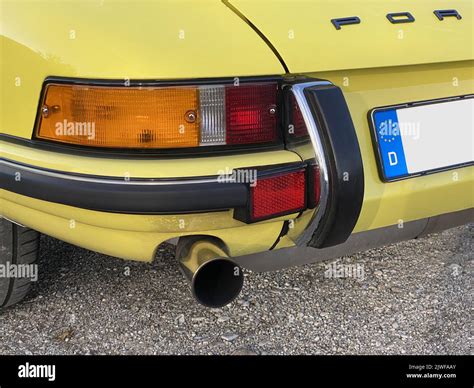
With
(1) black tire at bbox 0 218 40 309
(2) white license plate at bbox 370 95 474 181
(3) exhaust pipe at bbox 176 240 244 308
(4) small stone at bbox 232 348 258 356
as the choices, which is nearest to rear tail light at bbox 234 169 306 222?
(3) exhaust pipe at bbox 176 240 244 308

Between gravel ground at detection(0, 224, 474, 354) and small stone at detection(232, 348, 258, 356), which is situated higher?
gravel ground at detection(0, 224, 474, 354)

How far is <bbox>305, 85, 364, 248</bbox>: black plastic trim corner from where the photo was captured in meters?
1.54

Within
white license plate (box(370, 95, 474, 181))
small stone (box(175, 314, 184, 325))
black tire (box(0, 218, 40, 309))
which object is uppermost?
white license plate (box(370, 95, 474, 181))

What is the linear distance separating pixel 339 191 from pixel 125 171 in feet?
1.93

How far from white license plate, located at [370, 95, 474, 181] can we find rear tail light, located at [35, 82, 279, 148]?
1.27 feet

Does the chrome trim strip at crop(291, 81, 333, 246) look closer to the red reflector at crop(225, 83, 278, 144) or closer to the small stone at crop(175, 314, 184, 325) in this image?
the red reflector at crop(225, 83, 278, 144)

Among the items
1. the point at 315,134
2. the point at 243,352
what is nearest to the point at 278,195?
the point at 315,134

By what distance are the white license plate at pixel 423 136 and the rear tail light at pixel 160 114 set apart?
1.27ft

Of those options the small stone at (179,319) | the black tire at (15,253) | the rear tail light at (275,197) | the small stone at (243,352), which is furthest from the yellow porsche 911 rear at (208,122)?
the small stone at (179,319)

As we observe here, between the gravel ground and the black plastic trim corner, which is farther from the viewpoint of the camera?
the gravel ground

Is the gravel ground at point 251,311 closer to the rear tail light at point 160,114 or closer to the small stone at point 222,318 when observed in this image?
the small stone at point 222,318

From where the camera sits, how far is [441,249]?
10.00ft

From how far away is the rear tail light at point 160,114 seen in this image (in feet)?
5.04

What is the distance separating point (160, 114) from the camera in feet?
5.08
